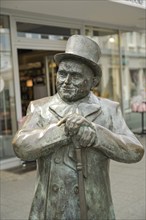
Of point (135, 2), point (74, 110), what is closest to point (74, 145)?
point (74, 110)

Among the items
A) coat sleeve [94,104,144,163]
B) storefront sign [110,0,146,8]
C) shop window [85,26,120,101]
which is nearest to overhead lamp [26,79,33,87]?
shop window [85,26,120,101]

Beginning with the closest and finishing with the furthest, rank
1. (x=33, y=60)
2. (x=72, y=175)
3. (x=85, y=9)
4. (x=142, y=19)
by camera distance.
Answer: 1. (x=72, y=175)
2. (x=85, y=9)
3. (x=142, y=19)
4. (x=33, y=60)

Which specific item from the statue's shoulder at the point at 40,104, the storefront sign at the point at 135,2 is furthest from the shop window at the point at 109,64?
the statue's shoulder at the point at 40,104

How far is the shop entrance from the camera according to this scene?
10852 millimetres

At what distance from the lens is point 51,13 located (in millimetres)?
8648

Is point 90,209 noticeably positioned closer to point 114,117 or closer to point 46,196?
point 46,196

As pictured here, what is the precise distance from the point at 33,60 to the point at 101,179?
35.8ft

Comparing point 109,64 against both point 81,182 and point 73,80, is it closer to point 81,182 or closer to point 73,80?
point 73,80

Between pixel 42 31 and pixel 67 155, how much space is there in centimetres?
756

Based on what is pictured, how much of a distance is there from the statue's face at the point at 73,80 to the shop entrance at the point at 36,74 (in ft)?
27.9

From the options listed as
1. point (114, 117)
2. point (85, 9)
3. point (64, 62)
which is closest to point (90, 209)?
point (114, 117)

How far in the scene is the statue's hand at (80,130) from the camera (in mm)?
1647

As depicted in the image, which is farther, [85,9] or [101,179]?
[85,9]

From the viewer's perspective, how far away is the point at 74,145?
1.73m
